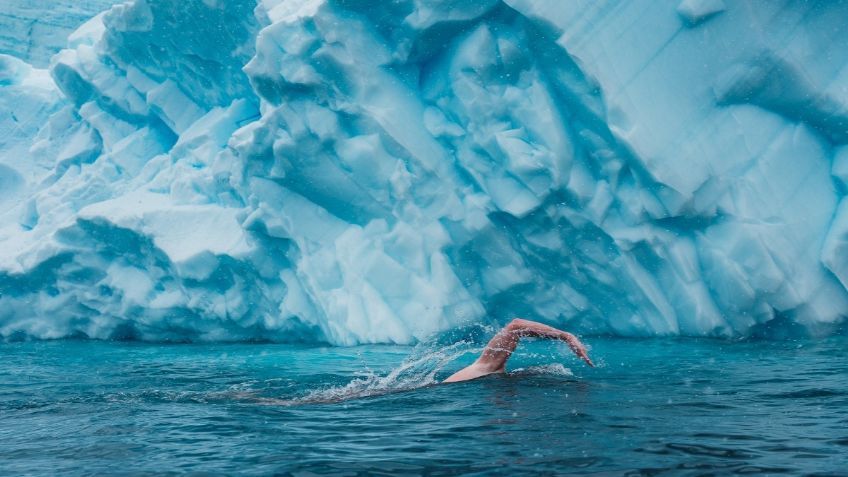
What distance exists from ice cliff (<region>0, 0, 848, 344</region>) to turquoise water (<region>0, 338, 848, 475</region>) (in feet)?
4.83

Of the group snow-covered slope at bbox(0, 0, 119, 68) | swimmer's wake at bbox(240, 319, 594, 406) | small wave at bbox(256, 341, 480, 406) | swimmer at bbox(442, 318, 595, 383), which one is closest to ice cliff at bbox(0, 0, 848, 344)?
small wave at bbox(256, 341, 480, 406)

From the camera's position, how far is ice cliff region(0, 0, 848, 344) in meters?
7.88

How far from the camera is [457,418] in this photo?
4016mm

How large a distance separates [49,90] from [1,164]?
2.08 m

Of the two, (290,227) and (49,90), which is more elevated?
(49,90)

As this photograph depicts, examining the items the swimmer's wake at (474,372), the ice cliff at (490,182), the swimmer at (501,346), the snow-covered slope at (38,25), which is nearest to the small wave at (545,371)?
the swimmer's wake at (474,372)

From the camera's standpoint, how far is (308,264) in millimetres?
9852

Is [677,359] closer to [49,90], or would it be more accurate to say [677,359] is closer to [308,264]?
[308,264]

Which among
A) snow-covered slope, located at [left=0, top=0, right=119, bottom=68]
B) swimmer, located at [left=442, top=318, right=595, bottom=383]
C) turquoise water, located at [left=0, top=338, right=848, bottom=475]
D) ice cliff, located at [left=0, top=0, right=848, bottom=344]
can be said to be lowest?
turquoise water, located at [left=0, top=338, right=848, bottom=475]

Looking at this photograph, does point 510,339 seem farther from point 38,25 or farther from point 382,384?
point 38,25

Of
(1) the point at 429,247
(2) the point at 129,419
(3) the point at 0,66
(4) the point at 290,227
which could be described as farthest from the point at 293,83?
(3) the point at 0,66

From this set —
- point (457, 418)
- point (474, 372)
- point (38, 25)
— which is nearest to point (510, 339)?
point (474, 372)

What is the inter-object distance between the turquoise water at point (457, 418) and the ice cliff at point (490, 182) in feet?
4.83

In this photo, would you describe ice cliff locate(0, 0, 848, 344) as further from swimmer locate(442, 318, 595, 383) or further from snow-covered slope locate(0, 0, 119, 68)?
snow-covered slope locate(0, 0, 119, 68)
